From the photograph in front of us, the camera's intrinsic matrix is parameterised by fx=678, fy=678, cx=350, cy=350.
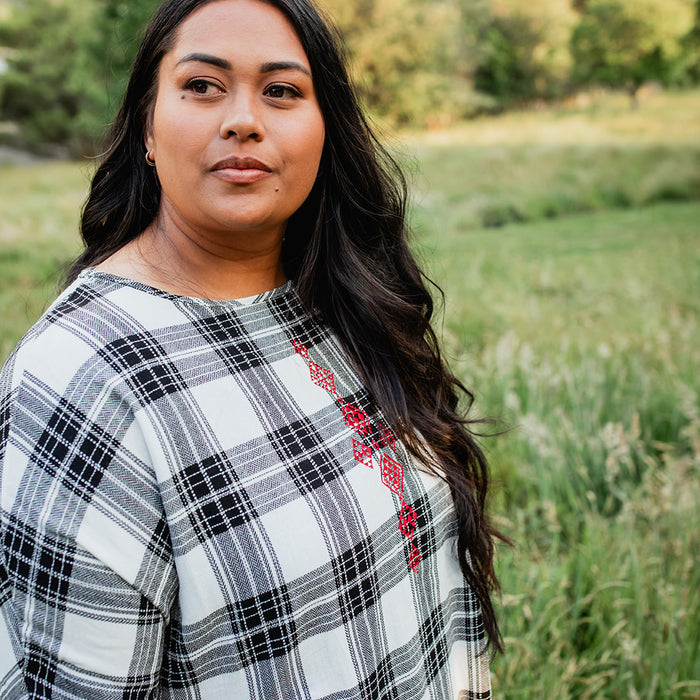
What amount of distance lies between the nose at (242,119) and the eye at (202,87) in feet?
0.09

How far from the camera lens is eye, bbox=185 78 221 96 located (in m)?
0.99

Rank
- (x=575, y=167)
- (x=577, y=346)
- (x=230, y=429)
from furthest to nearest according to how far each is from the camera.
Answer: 1. (x=575, y=167)
2. (x=577, y=346)
3. (x=230, y=429)

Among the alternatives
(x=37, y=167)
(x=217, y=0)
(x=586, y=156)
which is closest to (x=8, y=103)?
(x=37, y=167)

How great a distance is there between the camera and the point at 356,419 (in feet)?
3.80

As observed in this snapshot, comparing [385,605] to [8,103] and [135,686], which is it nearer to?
[135,686]

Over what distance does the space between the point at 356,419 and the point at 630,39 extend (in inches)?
339

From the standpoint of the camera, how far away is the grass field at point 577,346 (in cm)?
195

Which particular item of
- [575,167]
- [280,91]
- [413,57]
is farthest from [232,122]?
[413,57]

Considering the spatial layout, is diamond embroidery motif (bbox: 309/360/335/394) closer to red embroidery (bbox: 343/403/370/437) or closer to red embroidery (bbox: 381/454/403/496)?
red embroidery (bbox: 343/403/370/437)

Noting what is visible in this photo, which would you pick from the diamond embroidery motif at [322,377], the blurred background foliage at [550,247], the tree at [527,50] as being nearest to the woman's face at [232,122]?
the diamond embroidery motif at [322,377]

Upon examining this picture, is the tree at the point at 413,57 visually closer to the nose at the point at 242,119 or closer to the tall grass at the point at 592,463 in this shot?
the tall grass at the point at 592,463

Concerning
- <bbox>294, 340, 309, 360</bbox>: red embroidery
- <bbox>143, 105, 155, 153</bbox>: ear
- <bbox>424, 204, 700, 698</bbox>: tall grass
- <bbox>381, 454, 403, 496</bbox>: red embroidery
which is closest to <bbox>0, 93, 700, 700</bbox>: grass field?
<bbox>424, 204, 700, 698</bbox>: tall grass

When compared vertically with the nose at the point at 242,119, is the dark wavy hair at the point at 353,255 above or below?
below

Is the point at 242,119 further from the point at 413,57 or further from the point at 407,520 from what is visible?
the point at 413,57
